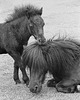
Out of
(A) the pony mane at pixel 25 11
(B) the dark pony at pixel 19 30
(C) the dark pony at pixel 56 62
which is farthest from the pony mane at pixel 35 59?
(A) the pony mane at pixel 25 11

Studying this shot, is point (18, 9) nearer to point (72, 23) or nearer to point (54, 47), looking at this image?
point (54, 47)

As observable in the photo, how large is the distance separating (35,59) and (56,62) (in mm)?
396

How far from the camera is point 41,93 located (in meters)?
5.50

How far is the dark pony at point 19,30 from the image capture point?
6.16 m

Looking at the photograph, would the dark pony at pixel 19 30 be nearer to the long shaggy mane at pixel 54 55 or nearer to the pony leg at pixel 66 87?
the long shaggy mane at pixel 54 55

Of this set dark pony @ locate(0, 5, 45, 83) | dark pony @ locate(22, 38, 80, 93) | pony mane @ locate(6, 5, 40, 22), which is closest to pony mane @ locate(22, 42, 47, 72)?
dark pony @ locate(22, 38, 80, 93)

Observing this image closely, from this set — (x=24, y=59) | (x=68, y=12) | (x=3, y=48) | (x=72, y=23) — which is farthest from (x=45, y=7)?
(x=24, y=59)

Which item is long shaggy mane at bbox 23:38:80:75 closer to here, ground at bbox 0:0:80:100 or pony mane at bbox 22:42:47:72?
pony mane at bbox 22:42:47:72

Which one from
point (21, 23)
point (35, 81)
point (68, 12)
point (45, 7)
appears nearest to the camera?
point (35, 81)

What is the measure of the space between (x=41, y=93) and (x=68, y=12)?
32.3 ft

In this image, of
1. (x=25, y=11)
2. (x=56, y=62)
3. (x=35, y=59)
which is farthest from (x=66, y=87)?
(x=25, y=11)

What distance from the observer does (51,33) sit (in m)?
11.8

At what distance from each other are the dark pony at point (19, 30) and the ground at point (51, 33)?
0.50 meters

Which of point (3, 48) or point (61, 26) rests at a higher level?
point (3, 48)
